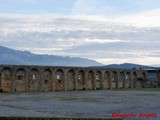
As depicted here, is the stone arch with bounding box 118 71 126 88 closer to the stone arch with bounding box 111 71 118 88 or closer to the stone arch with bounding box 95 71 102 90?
the stone arch with bounding box 111 71 118 88

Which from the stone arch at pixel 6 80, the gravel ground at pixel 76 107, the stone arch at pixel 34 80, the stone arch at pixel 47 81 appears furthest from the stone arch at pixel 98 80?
the gravel ground at pixel 76 107

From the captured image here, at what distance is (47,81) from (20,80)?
4998 millimetres

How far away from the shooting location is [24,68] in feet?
171

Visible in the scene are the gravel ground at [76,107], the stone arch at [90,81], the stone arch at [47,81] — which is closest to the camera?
the gravel ground at [76,107]

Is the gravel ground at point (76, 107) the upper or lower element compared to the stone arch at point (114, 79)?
lower

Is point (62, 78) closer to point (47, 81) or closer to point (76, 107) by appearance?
point (47, 81)

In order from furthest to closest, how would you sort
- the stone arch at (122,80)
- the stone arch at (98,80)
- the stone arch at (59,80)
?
the stone arch at (122,80) < the stone arch at (98,80) < the stone arch at (59,80)

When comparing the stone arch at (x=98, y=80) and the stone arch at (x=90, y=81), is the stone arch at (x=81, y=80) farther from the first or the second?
the stone arch at (x=98, y=80)

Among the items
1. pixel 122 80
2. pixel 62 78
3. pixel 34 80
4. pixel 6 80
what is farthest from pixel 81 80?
pixel 6 80

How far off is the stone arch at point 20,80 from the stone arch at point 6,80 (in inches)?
43.0

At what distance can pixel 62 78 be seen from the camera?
57312mm

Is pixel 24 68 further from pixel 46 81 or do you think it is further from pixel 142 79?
pixel 142 79

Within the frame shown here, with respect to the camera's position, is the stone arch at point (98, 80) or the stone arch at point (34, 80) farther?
the stone arch at point (98, 80)

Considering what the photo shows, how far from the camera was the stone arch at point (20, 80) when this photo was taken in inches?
2030
